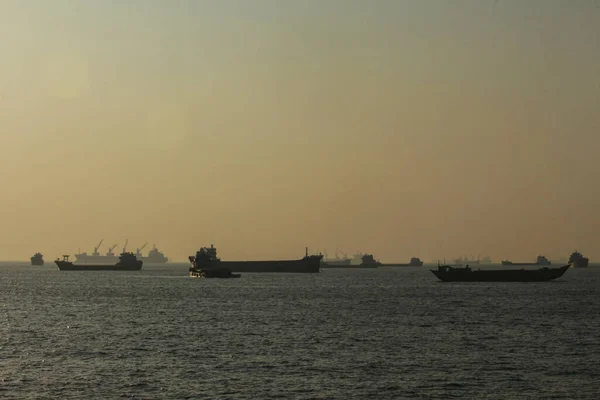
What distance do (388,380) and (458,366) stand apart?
336 inches

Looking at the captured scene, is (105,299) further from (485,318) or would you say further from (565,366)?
(565,366)

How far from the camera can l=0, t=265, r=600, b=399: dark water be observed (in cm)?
5466

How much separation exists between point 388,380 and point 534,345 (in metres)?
25.1

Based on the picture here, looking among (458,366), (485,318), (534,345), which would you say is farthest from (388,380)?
(485,318)

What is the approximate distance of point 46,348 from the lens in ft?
246

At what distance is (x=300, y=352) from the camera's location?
71625 millimetres

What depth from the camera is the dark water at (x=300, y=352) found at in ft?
179

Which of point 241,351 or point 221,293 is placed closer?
point 241,351

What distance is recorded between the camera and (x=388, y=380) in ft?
190

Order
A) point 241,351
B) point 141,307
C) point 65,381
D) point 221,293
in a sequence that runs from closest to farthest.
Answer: point 65,381
point 241,351
point 141,307
point 221,293

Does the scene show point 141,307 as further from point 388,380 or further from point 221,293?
point 388,380

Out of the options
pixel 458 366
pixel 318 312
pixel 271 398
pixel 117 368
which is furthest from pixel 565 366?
pixel 318 312

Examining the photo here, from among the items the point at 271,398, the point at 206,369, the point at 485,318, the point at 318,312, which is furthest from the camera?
the point at 318,312

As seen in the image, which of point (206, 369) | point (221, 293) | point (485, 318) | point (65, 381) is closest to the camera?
point (65, 381)
